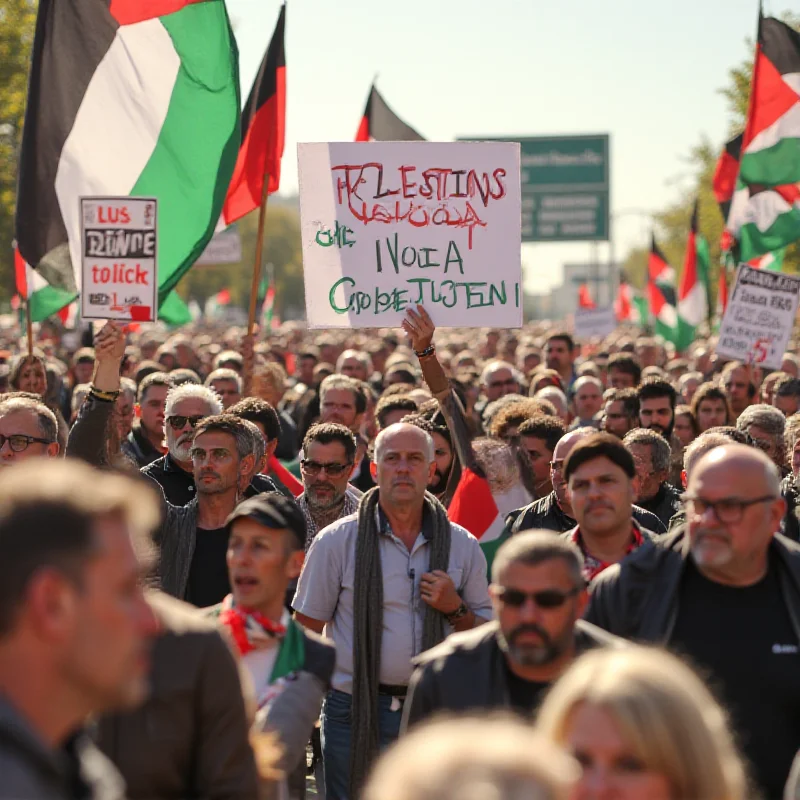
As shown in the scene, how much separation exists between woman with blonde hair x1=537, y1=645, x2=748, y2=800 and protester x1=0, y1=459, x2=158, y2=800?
86 cm

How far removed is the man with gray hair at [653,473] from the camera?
7.62 meters

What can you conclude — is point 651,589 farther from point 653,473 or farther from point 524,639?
point 653,473

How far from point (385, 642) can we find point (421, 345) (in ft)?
7.01

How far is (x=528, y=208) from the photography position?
1394 inches

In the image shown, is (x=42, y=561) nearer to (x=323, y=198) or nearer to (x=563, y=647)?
A: (x=563, y=647)

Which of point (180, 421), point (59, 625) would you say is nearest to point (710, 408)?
point (180, 421)

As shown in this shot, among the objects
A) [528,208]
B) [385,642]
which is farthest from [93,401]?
[528,208]

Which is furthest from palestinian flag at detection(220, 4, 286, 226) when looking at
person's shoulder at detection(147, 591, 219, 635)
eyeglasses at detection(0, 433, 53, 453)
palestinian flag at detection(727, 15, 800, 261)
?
person's shoulder at detection(147, 591, 219, 635)

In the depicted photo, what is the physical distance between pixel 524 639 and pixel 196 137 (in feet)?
20.0

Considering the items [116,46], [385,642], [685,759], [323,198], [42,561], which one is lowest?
[385,642]

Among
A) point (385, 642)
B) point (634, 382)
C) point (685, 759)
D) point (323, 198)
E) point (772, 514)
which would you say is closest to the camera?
point (685, 759)

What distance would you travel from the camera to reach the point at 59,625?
A: 7.67ft

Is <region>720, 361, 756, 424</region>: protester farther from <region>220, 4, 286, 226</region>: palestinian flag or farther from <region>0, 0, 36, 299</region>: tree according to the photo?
<region>0, 0, 36, 299</region>: tree

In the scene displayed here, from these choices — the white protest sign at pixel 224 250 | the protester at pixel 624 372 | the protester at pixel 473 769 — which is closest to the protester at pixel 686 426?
the protester at pixel 624 372
